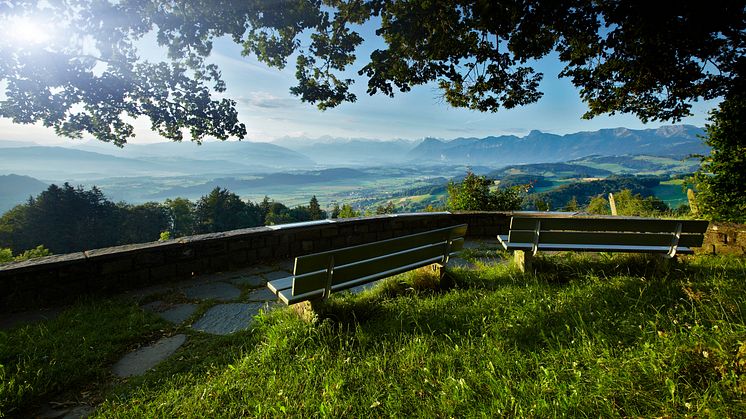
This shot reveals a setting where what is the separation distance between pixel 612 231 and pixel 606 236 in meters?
0.14

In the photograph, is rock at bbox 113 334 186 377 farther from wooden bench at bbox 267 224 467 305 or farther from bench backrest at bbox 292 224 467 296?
bench backrest at bbox 292 224 467 296

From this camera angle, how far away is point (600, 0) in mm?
5434

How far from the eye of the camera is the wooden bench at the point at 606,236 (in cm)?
377

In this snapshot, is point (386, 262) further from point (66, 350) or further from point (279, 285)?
point (66, 350)

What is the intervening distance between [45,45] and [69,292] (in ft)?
20.8

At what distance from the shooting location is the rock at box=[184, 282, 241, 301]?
391 centimetres

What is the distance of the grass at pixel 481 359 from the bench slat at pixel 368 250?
16.7 inches

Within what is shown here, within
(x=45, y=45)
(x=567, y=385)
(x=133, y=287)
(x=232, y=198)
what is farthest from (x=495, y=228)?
(x=232, y=198)

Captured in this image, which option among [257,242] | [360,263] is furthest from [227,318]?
[257,242]

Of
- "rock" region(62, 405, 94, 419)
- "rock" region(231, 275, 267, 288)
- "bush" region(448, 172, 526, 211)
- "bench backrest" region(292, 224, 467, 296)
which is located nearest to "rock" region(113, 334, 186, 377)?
"rock" region(62, 405, 94, 419)

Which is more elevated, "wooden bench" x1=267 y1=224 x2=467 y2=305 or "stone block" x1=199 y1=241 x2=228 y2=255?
"wooden bench" x1=267 y1=224 x2=467 y2=305

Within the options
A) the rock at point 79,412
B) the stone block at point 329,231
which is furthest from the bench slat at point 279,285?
the stone block at point 329,231

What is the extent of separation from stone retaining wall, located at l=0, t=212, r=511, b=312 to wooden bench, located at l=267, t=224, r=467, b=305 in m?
2.16

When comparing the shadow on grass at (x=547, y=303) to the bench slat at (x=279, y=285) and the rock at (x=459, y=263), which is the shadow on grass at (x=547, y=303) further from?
the rock at (x=459, y=263)
